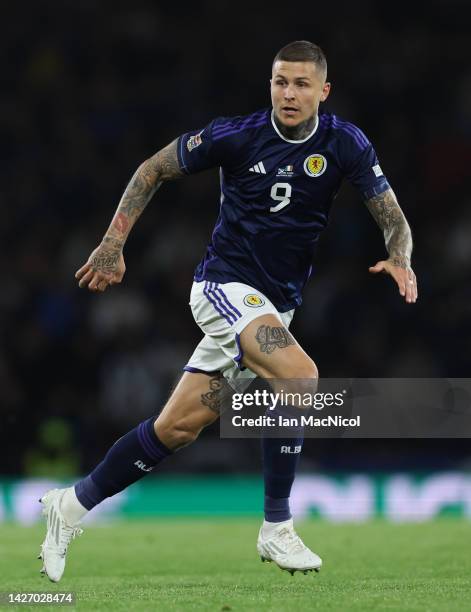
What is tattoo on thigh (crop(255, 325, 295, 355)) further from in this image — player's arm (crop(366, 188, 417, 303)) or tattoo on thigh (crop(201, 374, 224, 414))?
player's arm (crop(366, 188, 417, 303))

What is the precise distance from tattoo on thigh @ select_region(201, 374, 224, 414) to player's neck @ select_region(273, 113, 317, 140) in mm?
1146

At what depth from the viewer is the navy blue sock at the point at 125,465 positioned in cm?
565

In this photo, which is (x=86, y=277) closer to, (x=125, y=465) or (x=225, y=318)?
(x=225, y=318)

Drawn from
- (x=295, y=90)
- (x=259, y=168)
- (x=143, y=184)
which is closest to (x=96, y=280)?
(x=143, y=184)

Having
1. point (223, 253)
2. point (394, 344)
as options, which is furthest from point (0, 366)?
point (223, 253)

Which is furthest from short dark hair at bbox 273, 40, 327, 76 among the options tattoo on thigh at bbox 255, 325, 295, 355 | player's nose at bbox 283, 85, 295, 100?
tattoo on thigh at bbox 255, 325, 295, 355

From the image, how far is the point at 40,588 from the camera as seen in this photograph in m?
5.36

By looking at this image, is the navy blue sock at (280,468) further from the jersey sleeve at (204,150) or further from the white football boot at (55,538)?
the jersey sleeve at (204,150)

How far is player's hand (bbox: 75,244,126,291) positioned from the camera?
546 cm

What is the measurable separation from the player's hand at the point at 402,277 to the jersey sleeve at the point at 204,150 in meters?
0.90

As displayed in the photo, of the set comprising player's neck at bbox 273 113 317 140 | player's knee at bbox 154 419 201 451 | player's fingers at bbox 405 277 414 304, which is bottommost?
player's knee at bbox 154 419 201 451

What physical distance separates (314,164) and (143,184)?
788mm

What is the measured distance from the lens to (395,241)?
560 centimetres

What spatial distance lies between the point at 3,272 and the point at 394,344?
4.21 meters
